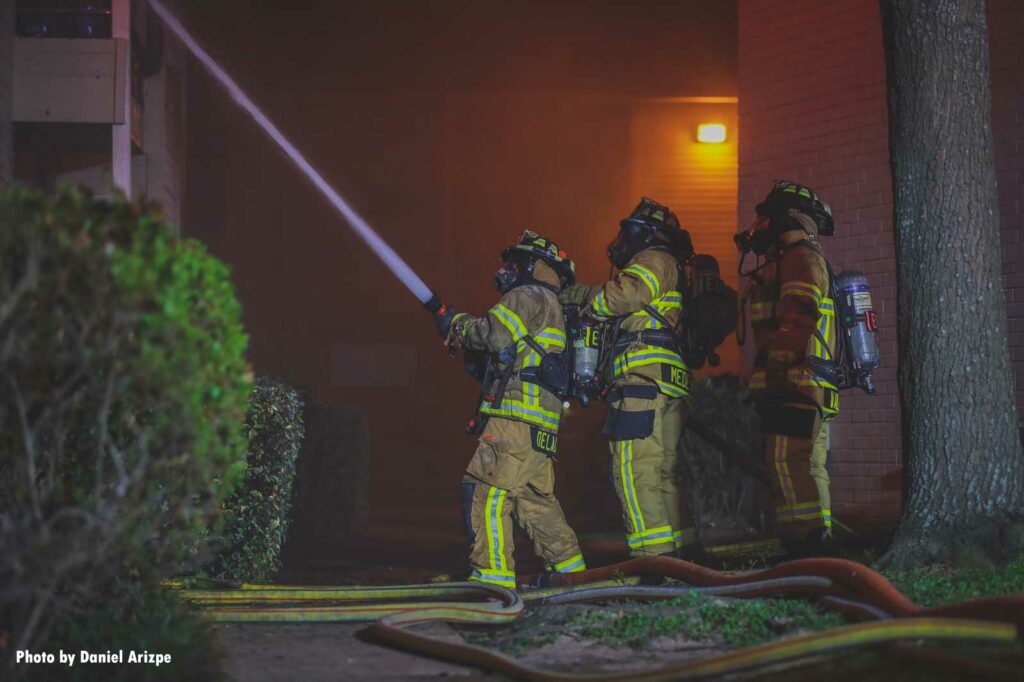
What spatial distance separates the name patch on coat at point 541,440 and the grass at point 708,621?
1631mm

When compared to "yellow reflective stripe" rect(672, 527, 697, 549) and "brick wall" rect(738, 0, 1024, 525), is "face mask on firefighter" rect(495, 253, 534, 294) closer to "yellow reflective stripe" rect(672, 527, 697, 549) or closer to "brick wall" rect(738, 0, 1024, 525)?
"yellow reflective stripe" rect(672, 527, 697, 549)

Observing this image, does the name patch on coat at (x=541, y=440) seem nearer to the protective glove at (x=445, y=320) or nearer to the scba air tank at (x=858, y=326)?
the protective glove at (x=445, y=320)

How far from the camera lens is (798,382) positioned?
6664 millimetres

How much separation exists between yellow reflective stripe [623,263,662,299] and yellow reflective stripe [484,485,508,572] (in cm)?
150

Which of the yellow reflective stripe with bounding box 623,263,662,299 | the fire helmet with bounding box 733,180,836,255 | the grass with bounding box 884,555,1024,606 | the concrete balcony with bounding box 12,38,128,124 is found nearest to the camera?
the grass with bounding box 884,555,1024,606

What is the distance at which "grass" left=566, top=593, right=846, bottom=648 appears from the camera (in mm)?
4633

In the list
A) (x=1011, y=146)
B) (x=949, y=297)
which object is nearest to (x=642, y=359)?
(x=949, y=297)

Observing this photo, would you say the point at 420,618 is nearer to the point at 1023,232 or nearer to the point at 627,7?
the point at 1023,232

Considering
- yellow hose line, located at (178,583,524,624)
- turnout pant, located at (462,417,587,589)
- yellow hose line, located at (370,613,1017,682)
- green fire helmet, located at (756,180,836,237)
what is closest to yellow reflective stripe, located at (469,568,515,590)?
turnout pant, located at (462,417,587,589)

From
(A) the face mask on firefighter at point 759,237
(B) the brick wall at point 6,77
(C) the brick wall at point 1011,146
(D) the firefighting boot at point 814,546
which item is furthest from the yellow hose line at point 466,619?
(B) the brick wall at point 6,77

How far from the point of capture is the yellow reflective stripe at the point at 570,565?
271 inches

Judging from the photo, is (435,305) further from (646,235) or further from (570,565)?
(570,565)

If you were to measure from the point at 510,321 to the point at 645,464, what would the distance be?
1172mm

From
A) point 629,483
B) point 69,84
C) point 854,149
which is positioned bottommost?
point 629,483
